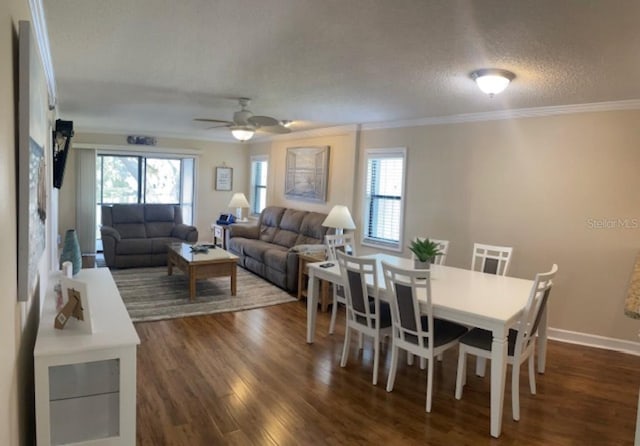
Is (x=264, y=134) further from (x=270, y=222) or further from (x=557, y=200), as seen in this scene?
(x=557, y=200)

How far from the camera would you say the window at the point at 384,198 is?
5.77 m

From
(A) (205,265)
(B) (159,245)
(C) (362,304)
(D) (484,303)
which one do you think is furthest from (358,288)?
(B) (159,245)

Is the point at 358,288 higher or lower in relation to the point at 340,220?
lower

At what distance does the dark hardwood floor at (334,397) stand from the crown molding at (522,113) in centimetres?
233

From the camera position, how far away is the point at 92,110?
229 inches

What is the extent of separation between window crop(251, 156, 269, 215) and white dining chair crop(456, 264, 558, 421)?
6394 mm

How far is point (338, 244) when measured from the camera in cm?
471

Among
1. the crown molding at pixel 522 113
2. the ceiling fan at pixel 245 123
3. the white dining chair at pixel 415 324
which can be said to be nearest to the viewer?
the white dining chair at pixel 415 324

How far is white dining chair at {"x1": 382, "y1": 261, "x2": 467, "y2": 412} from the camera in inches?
113

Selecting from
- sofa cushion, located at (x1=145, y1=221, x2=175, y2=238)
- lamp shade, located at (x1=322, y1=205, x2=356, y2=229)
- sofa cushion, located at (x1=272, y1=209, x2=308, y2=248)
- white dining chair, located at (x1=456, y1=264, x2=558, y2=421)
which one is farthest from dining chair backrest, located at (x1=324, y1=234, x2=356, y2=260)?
sofa cushion, located at (x1=145, y1=221, x2=175, y2=238)

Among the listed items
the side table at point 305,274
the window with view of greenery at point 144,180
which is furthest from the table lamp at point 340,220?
the window with view of greenery at point 144,180

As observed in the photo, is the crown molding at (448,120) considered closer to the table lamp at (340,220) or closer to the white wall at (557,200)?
the white wall at (557,200)

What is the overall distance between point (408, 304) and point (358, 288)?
519 mm

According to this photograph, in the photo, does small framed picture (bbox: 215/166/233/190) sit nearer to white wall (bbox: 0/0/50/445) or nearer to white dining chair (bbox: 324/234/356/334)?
white dining chair (bbox: 324/234/356/334)
